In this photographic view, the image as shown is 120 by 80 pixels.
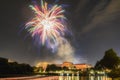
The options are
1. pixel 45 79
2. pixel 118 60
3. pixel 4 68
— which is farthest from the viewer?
pixel 118 60

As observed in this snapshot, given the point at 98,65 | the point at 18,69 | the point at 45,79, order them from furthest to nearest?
the point at 98,65 < the point at 18,69 < the point at 45,79

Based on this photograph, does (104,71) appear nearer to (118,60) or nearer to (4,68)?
(118,60)

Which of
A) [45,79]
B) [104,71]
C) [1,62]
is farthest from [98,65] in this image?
[45,79]

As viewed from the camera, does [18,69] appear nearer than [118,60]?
Yes

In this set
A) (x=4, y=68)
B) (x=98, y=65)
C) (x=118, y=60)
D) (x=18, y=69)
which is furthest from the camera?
(x=98, y=65)

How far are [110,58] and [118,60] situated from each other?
18.2ft

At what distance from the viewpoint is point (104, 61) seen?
167375mm

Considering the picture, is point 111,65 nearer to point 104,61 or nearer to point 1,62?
point 104,61

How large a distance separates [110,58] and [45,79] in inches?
3902

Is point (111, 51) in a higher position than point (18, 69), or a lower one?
higher

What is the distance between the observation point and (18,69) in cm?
11312

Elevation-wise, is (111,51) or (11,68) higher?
(111,51)

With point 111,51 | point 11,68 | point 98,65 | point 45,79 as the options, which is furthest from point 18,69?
point 98,65

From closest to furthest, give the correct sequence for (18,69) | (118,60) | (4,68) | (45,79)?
(45,79) < (4,68) < (18,69) < (118,60)
